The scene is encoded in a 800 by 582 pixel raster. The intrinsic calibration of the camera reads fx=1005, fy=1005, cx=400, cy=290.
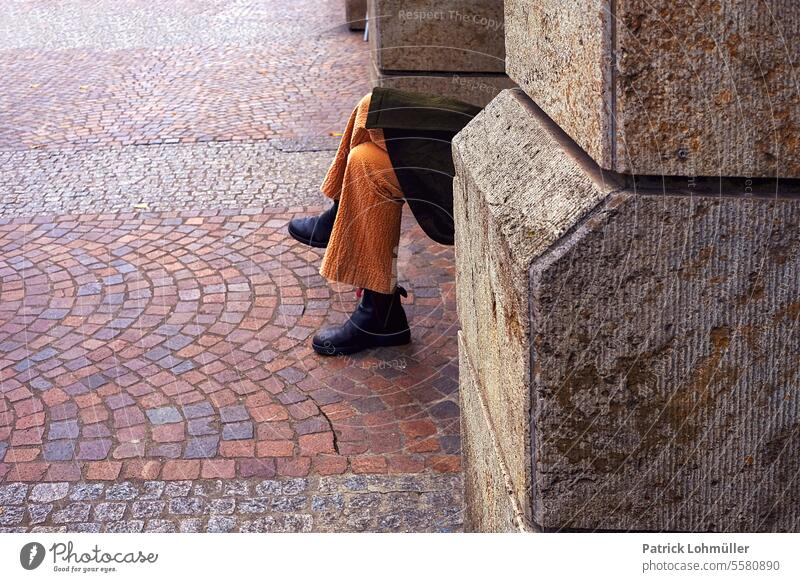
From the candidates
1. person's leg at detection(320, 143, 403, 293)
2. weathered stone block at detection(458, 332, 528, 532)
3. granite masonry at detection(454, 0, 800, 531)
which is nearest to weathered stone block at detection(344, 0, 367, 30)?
person's leg at detection(320, 143, 403, 293)

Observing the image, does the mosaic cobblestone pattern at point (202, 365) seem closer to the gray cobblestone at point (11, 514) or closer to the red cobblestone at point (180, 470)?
the red cobblestone at point (180, 470)

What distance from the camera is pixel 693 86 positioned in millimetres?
1463

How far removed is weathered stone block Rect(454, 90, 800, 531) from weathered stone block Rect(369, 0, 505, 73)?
3.25 m

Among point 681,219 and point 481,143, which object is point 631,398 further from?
point 481,143

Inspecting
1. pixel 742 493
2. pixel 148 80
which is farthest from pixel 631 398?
pixel 148 80

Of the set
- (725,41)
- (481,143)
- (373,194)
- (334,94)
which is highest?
(725,41)

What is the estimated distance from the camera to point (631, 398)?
167 cm

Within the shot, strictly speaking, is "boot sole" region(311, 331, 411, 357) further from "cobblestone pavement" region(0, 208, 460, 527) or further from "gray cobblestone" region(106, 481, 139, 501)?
"gray cobblestone" region(106, 481, 139, 501)

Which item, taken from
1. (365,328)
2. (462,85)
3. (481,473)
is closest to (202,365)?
(365,328)

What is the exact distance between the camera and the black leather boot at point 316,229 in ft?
14.1

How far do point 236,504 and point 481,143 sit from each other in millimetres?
1489

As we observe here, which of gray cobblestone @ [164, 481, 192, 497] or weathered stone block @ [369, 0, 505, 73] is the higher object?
weathered stone block @ [369, 0, 505, 73]
